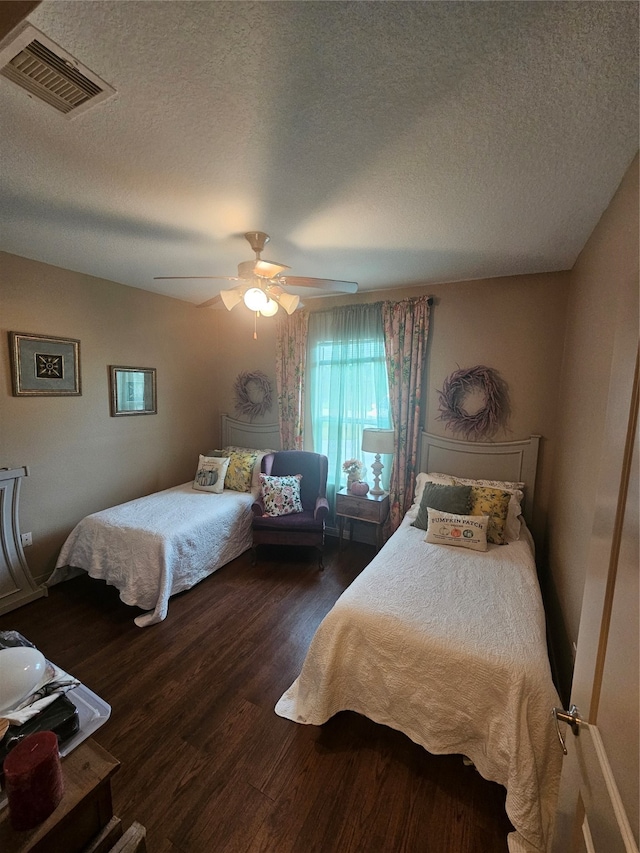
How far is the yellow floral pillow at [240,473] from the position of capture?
3564mm

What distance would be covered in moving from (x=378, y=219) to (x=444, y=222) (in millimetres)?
386

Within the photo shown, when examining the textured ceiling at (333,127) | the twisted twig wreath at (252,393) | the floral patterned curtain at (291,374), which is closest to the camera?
the textured ceiling at (333,127)

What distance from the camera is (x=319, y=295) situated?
3607 millimetres

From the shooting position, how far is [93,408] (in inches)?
123

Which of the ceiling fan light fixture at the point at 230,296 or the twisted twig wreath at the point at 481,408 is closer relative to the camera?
the ceiling fan light fixture at the point at 230,296

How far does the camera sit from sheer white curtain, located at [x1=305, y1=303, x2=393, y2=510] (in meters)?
3.45

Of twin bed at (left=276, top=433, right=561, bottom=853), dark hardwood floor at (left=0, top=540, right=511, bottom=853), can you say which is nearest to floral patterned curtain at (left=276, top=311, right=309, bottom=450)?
dark hardwood floor at (left=0, top=540, right=511, bottom=853)

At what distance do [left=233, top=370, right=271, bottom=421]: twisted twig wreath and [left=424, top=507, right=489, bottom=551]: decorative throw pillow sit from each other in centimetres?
240

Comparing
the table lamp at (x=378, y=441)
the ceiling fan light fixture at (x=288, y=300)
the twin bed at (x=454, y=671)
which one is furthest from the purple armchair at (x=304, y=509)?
the ceiling fan light fixture at (x=288, y=300)

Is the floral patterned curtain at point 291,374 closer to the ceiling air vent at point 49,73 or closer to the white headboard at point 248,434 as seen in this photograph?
the white headboard at point 248,434

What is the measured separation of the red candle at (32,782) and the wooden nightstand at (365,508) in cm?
265

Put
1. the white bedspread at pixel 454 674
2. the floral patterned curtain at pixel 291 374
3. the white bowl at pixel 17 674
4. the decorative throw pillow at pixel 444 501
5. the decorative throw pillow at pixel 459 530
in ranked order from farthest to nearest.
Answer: the floral patterned curtain at pixel 291 374 < the decorative throw pillow at pixel 444 501 < the decorative throw pillow at pixel 459 530 < the white bedspread at pixel 454 674 < the white bowl at pixel 17 674

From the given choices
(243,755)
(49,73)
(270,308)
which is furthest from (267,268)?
(243,755)

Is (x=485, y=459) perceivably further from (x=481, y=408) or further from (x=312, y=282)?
(x=312, y=282)
